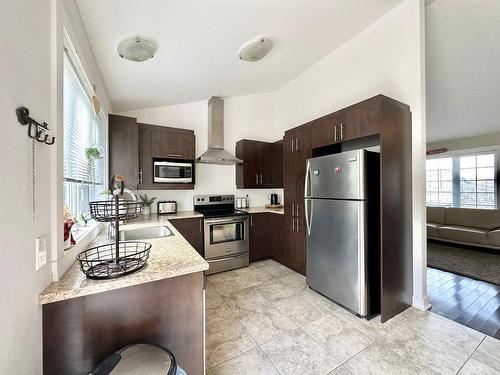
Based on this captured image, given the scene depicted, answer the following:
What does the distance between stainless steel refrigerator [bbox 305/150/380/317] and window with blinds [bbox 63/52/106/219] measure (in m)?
2.23

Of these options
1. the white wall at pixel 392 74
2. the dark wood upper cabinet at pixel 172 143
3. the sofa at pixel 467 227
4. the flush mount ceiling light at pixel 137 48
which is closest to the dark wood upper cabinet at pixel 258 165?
the dark wood upper cabinet at pixel 172 143

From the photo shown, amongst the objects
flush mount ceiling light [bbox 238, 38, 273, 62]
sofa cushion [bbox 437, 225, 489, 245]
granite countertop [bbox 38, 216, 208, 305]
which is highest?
flush mount ceiling light [bbox 238, 38, 273, 62]

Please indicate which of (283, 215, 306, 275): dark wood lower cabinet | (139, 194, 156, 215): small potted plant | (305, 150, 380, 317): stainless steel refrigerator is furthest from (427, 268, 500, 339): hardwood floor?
(139, 194, 156, 215): small potted plant

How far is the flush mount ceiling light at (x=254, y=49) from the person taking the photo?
2217mm

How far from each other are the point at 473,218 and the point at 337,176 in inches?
168

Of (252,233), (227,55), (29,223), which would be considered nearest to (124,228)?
(29,223)

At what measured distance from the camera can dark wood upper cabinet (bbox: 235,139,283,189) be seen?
3742 mm

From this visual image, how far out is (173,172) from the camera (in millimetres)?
3123

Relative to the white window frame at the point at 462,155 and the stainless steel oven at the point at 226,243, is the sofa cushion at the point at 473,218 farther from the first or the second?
the stainless steel oven at the point at 226,243

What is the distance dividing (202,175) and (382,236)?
2.82 m

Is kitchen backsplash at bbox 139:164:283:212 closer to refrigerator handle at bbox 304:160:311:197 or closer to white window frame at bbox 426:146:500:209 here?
refrigerator handle at bbox 304:160:311:197

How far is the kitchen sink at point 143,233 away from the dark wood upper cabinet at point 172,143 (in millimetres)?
1222

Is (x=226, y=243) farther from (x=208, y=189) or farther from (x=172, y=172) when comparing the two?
(x=172, y=172)

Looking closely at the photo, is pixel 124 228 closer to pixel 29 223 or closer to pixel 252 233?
pixel 29 223
